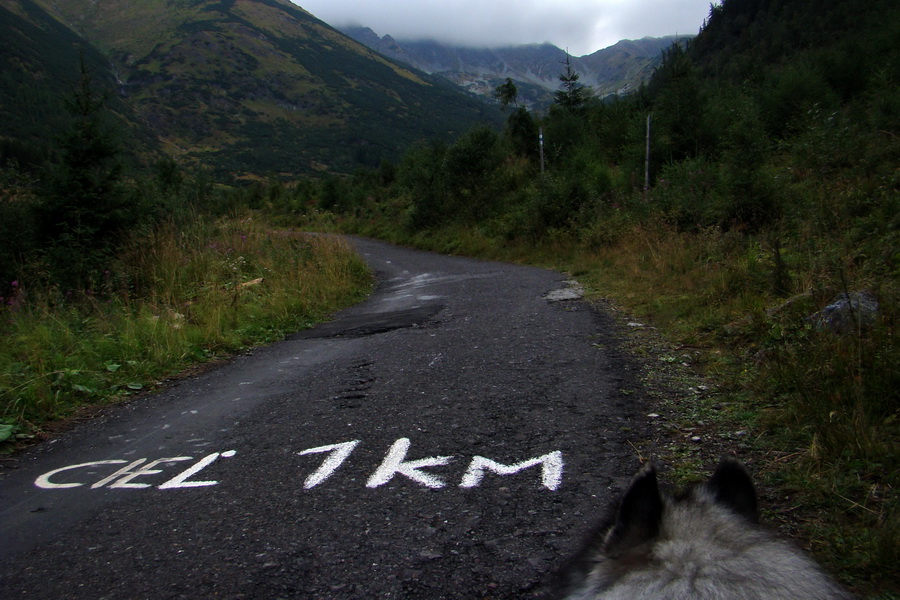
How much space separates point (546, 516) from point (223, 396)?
3274 mm

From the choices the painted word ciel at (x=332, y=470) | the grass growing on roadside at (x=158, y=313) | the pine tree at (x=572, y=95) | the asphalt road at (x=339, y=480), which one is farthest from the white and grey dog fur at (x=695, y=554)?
the pine tree at (x=572, y=95)

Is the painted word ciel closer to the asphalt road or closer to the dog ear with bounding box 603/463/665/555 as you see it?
the asphalt road

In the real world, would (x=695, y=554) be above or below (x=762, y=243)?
above

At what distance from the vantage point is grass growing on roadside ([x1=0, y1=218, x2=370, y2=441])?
15.2ft

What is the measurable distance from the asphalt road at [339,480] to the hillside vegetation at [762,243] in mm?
806

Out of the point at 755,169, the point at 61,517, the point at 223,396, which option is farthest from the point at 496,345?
the point at 755,169

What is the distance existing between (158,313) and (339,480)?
216 inches

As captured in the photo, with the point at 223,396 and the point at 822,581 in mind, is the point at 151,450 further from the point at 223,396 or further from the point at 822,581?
the point at 822,581

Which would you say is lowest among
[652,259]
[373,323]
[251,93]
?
[373,323]

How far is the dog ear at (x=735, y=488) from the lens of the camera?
1.12 meters

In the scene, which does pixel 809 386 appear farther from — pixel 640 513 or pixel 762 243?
pixel 762 243

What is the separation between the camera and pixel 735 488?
1154mm

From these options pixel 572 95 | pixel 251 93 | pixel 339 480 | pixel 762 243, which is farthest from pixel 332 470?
pixel 251 93

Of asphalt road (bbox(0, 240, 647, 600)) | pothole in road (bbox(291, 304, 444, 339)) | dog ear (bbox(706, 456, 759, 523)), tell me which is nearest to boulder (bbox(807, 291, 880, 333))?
asphalt road (bbox(0, 240, 647, 600))
